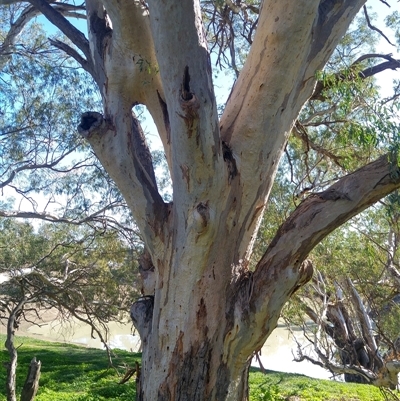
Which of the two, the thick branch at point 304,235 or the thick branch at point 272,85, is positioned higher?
the thick branch at point 272,85

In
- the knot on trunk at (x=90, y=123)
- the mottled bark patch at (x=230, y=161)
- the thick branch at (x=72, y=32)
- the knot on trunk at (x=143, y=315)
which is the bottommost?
the knot on trunk at (x=143, y=315)

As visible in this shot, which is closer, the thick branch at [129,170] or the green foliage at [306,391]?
the thick branch at [129,170]

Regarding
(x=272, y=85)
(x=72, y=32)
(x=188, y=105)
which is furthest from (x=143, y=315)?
(x=72, y=32)

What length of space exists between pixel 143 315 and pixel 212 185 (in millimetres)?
1059

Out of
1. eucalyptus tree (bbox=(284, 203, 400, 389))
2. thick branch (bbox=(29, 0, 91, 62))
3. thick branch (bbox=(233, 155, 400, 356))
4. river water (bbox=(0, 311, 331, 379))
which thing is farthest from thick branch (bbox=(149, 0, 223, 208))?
river water (bbox=(0, 311, 331, 379))

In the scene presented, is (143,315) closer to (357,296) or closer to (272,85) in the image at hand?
(272,85)

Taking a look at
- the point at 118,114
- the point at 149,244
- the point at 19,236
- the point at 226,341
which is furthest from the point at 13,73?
the point at 226,341

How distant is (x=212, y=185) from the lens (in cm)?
299

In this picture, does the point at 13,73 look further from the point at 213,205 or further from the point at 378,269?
the point at 378,269

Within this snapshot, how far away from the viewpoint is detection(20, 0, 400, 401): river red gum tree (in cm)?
288

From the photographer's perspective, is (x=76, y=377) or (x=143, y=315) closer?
(x=143, y=315)

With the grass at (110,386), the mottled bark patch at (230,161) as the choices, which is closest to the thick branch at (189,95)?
the mottled bark patch at (230,161)

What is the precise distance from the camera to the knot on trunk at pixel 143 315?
10.7ft

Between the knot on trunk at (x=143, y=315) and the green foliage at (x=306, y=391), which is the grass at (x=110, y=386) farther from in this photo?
the knot on trunk at (x=143, y=315)
